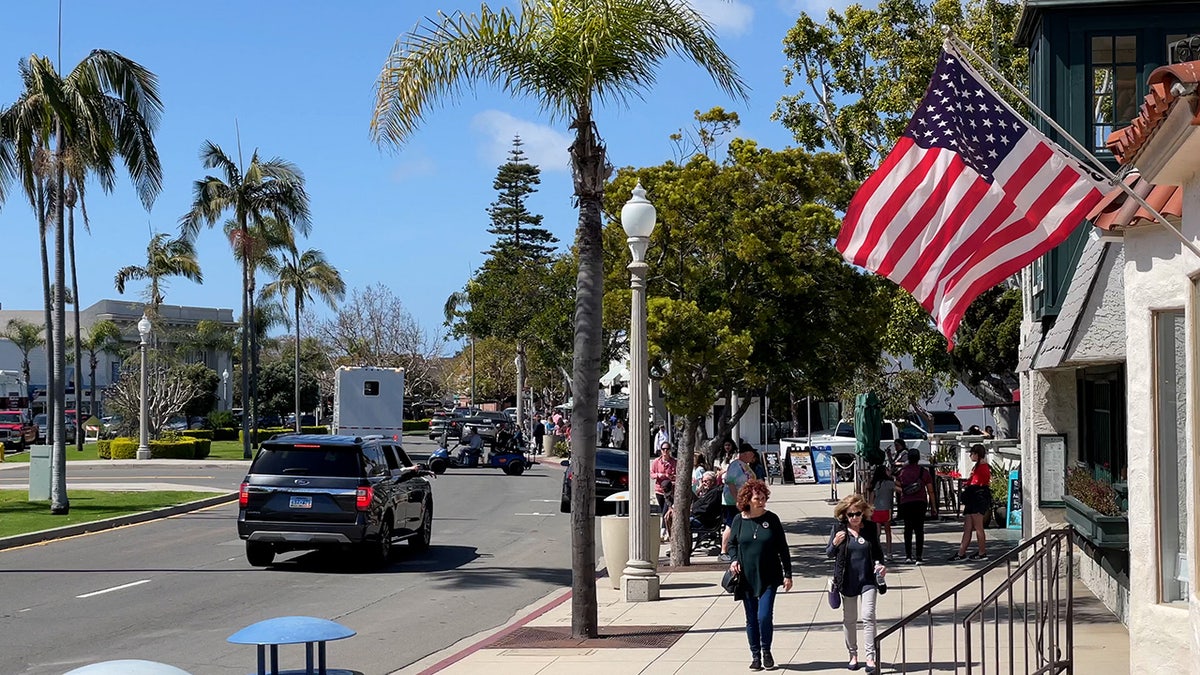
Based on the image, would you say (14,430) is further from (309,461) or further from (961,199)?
(961,199)

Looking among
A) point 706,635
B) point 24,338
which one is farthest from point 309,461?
point 24,338

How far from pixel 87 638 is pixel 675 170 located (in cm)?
1111

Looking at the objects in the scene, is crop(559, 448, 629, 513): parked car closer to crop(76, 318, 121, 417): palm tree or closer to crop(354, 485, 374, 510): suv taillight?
crop(354, 485, 374, 510): suv taillight

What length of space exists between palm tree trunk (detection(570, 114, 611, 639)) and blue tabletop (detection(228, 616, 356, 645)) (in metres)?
6.12

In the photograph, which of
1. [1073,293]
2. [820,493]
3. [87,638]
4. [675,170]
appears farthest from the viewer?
[820,493]

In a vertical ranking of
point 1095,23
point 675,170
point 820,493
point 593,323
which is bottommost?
point 820,493

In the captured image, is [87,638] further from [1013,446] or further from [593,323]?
[1013,446]

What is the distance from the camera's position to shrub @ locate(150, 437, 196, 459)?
49.2 m

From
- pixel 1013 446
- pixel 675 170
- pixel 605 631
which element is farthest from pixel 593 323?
pixel 1013 446

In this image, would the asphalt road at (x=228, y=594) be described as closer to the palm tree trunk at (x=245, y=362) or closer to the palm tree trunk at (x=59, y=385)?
the palm tree trunk at (x=59, y=385)

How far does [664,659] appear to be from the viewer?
38.9ft

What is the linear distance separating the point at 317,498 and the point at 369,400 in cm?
2620

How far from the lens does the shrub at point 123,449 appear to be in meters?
48.9

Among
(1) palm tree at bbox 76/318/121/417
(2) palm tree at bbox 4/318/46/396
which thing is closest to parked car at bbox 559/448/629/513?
(1) palm tree at bbox 76/318/121/417
